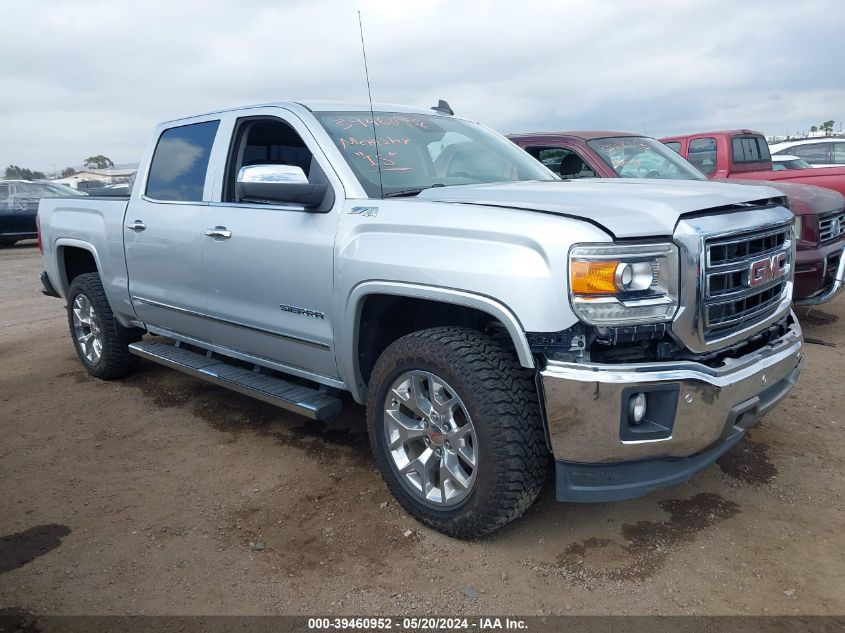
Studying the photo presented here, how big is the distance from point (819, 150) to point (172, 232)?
45.2ft

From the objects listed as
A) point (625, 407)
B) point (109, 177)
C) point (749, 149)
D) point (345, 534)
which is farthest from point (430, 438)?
point (109, 177)

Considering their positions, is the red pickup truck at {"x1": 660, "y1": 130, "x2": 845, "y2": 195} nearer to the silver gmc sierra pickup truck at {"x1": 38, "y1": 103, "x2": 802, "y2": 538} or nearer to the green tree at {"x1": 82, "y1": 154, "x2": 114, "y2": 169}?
the silver gmc sierra pickup truck at {"x1": 38, "y1": 103, "x2": 802, "y2": 538}

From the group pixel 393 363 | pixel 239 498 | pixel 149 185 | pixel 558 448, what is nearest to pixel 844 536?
pixel 558 448

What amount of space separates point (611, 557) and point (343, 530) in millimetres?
1183

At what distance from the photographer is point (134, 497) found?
3551 millimetres

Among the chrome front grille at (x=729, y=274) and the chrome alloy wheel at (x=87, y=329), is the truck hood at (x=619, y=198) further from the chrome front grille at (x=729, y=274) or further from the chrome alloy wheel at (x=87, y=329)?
the chrome alloy wheel at (x=87, y=329)

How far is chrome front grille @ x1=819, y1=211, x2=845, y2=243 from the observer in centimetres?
578

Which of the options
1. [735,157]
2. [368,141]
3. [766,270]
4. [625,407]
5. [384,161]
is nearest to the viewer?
[625,407]

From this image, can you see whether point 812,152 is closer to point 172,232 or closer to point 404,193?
point 404,193

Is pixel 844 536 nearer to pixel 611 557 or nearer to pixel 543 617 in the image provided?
pixel 611 557

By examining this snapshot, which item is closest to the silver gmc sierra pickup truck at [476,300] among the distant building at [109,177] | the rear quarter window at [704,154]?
the distant building at [109,177]

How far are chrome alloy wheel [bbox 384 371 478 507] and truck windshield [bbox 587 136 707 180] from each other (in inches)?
163

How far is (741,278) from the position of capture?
9.16ft

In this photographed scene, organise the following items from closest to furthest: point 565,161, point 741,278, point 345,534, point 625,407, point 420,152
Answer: point 625,407
point 741,278
point 345,534
point 420,152
point 565,161
